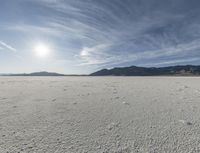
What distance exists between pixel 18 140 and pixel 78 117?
1.57 meters

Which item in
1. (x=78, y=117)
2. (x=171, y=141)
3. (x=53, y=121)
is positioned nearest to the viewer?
(x=171, y=141)

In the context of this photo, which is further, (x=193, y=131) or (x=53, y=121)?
(x=53, y=121)

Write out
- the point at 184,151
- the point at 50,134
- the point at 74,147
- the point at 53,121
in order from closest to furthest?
the point at 184,151
the point at 74,147
the point at 50,134
the point at 53,121

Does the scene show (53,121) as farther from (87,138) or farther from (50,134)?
(87,138)

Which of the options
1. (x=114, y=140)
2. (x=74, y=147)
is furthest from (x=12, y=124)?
(x=114, y=140)

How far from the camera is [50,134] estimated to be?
268cm

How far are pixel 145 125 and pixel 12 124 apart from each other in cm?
309

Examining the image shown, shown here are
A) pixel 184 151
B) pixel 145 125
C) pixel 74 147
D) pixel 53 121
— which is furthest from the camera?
pixel 53 121

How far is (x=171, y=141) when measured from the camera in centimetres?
237

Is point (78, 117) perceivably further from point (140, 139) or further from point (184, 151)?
point (184, 151)

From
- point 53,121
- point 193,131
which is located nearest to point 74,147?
point 53,121

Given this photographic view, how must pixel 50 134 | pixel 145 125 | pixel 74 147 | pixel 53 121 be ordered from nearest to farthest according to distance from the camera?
pixel 74 147, pixel 50 134, pixel 145 125, pixel 53 121

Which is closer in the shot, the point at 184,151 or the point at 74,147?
the point at 184,151

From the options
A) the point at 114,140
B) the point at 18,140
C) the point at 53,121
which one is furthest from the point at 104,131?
the point at 18,140
